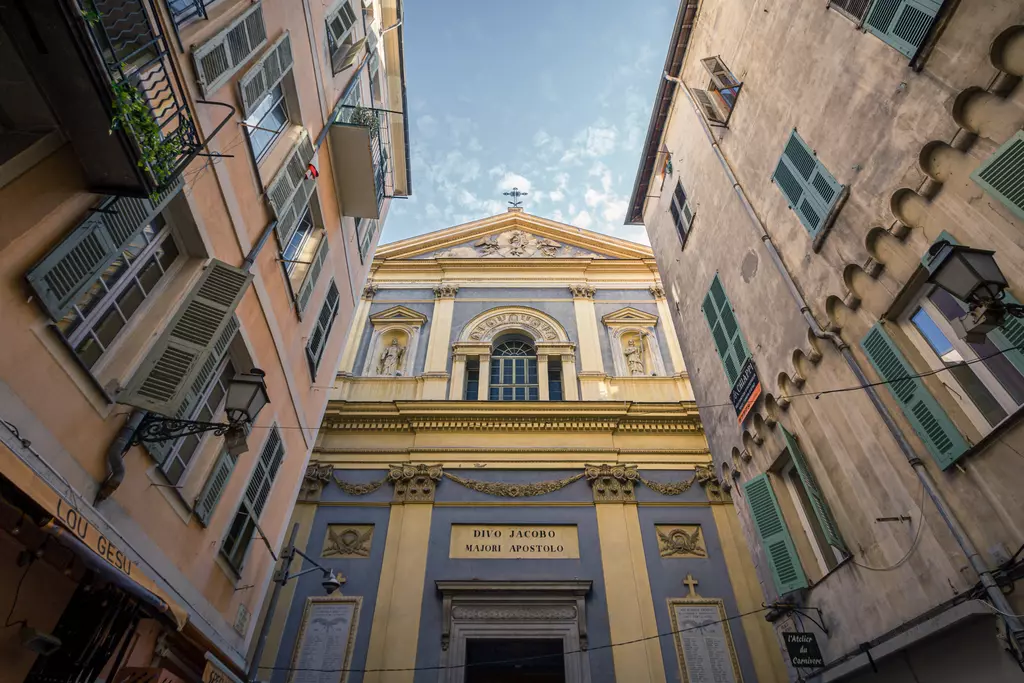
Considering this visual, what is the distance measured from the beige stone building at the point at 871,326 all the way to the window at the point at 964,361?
0.02 metres

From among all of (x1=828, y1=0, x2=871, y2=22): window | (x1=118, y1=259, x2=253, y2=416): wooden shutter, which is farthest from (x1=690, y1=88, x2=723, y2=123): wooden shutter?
(x1=118, y1=259, x2=253, y2=416): wooden shutter

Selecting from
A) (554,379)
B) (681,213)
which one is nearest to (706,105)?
(681,213)

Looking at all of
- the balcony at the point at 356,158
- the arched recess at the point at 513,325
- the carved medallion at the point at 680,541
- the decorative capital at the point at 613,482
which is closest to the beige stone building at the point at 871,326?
the carved medallion at the point at 680,541

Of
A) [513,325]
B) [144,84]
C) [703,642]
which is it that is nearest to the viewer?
[144,84]

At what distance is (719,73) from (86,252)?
31.8 ft

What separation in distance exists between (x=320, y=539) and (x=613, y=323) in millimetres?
10937

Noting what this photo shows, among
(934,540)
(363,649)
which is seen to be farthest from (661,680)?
(934,540)

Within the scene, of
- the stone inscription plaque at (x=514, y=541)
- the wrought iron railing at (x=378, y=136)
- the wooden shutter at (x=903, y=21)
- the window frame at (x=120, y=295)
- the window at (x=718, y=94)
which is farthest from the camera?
the stone inscription plaque at (x=514, y=541)

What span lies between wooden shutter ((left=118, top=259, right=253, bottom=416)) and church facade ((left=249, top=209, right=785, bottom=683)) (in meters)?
6.45

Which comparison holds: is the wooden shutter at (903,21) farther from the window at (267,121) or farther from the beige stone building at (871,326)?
the window at (267,121)

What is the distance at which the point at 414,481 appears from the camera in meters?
14.1

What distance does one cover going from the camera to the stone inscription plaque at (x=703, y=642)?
11.3m

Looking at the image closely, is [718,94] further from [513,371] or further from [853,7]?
[513,371]

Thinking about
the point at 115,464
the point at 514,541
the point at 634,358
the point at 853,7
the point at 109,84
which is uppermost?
the point at 634,358
